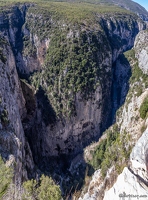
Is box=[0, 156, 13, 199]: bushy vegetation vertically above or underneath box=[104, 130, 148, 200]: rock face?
underneath

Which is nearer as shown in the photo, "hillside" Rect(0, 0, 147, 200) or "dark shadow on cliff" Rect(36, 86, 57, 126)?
"hillside" Rect(0, 0, 147, 200)

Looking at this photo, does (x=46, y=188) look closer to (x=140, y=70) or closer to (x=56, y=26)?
(x=140, y=70)

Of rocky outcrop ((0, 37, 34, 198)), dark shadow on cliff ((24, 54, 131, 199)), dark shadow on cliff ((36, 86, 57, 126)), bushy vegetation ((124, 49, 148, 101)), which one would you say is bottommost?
dark shadow on cliff ((24, 54, 131, 199))

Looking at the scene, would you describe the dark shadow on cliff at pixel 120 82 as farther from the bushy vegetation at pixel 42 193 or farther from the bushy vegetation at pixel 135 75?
the bushy vegetation at pixel 42 193

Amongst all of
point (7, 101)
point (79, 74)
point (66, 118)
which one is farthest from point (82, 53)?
point (7, 101)

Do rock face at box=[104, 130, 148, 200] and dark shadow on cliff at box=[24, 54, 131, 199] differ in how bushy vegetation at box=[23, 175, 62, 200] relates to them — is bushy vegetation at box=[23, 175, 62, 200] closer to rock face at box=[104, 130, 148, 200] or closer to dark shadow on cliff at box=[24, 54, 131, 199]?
rock face at box=[104, 130, 148, 200]

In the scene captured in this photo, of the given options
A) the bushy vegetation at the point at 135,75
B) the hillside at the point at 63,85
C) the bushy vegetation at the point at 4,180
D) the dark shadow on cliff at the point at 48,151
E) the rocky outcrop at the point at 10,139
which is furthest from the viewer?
the bushy vegetation at the point at 135,75

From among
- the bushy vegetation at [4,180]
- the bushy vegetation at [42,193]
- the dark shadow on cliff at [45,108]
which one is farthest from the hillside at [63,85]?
the bushy vegetation at [4,180]

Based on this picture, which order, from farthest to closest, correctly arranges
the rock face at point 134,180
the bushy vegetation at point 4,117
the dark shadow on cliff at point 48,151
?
1. the dark shadow on cliff at point 48,151
2. the bushy vegetation at point 4,117
3. the rock face at point 134,180

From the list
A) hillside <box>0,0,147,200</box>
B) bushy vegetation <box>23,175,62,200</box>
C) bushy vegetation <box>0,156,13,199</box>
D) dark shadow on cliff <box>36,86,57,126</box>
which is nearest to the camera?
bushy vegetation <box>0,156,13,199</box>

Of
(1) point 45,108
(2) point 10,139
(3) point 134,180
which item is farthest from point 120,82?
(3) point 134,180

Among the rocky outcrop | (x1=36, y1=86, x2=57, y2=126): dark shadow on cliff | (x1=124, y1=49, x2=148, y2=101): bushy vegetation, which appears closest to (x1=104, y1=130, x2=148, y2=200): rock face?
the rocky outcrop
